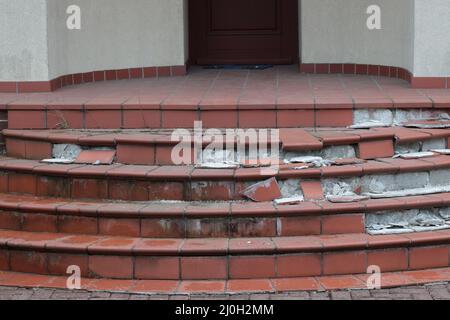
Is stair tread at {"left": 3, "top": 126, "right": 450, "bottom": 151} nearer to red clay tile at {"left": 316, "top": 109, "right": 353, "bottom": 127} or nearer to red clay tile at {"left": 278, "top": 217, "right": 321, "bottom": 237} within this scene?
red clay tile at {"left": 316, "top": 109, "right": 353, "bottom": 127}

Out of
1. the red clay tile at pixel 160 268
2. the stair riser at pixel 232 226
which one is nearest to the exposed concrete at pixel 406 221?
the stair riser at pixel 232 226

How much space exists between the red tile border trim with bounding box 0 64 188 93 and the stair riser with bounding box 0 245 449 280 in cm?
256

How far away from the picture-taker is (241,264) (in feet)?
18.4

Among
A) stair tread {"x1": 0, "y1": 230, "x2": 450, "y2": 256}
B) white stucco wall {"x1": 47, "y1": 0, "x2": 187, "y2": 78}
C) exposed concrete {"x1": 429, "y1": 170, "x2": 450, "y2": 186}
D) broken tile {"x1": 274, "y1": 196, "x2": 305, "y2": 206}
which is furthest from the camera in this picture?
white stucco wall {"x1": 47, "y1": 0, "x2": 187, "y2": 78}

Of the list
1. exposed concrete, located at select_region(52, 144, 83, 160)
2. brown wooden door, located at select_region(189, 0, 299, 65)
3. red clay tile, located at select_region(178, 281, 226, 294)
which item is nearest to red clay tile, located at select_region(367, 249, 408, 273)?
red clay tile, located at select_region(178, 281, 226, 294)

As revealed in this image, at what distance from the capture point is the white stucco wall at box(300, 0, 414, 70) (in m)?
8.58

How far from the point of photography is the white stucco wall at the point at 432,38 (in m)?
7.49

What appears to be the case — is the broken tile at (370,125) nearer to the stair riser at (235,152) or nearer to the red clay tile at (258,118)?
A: the stair riser at (235,152)

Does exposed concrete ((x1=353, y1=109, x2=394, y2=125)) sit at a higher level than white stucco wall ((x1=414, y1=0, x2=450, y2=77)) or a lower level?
lower

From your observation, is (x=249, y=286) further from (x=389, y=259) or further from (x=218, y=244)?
(x=389, y=259)

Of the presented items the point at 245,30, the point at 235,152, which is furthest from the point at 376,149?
the point at 245,30

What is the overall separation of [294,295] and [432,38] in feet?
A: 10.7
